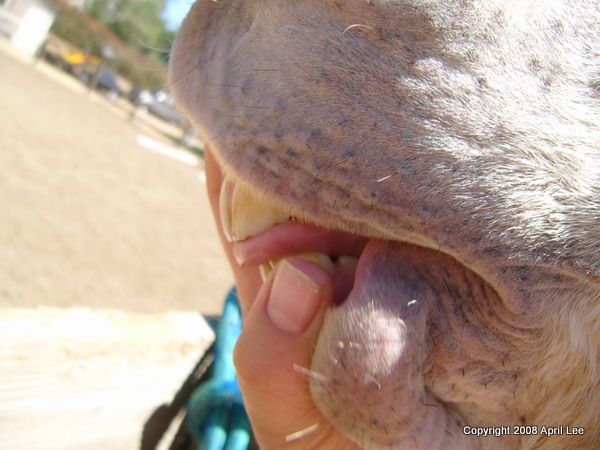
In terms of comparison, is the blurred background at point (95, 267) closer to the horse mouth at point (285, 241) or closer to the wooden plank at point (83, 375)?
the wooden plank at point (83, 375)

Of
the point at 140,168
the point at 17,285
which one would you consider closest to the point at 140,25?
the point at 140,168

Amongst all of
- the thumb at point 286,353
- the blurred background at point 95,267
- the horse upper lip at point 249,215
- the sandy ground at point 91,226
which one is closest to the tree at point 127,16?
the blurred background at point 95,267

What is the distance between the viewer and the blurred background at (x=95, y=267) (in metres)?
1.00

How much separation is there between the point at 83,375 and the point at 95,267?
10.5 ft

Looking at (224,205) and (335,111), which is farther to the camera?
(224,205)

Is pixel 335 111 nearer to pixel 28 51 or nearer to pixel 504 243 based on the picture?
pixel 504 243

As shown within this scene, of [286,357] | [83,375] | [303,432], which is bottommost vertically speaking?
[83,375]

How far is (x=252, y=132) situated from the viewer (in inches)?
30.5

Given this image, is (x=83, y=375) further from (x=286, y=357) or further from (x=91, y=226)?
(x=91, y=226)

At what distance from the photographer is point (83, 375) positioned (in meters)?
1.04

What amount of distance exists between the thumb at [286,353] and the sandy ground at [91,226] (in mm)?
2653

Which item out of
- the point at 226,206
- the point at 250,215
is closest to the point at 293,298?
the point at 250,215

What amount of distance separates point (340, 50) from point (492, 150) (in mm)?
238

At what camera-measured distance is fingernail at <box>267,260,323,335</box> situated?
0.77 m
